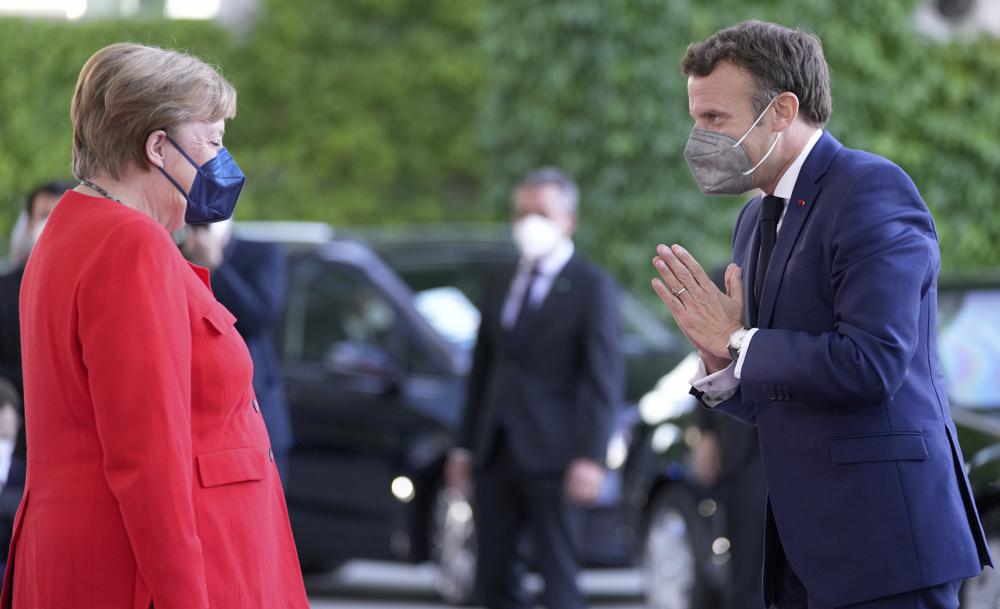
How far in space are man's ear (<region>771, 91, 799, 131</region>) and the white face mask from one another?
3.94 metres

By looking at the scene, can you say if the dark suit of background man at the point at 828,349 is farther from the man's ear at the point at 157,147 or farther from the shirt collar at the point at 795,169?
the man's ear at the point at 157,147

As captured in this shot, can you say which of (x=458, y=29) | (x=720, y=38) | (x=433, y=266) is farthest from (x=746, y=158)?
(x=458, y=29)

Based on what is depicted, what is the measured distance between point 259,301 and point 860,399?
389cm

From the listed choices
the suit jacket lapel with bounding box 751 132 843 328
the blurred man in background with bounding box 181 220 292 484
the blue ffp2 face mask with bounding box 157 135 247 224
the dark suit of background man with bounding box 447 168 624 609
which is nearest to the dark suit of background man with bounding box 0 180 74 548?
the blurred man in background with bounding box 181 220 292 484

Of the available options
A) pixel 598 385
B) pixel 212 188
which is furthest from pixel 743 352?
pixel 598 385

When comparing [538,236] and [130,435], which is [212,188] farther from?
[538,236]

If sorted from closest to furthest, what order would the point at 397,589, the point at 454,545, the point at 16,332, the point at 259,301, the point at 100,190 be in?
the point at 100,190 < the point at 16,332 < the point at 259,301 < the point at 454,545 < the point at 397,589

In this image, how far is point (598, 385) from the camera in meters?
7.38

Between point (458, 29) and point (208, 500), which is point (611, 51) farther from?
point (208, 500)

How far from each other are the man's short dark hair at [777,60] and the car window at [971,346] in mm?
3852

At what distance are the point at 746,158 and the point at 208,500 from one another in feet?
4.64

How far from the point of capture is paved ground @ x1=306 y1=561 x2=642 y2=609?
991cm

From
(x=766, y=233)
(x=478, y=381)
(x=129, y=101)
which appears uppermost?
(x=129, y=101)

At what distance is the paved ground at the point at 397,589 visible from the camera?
32.5 ft
